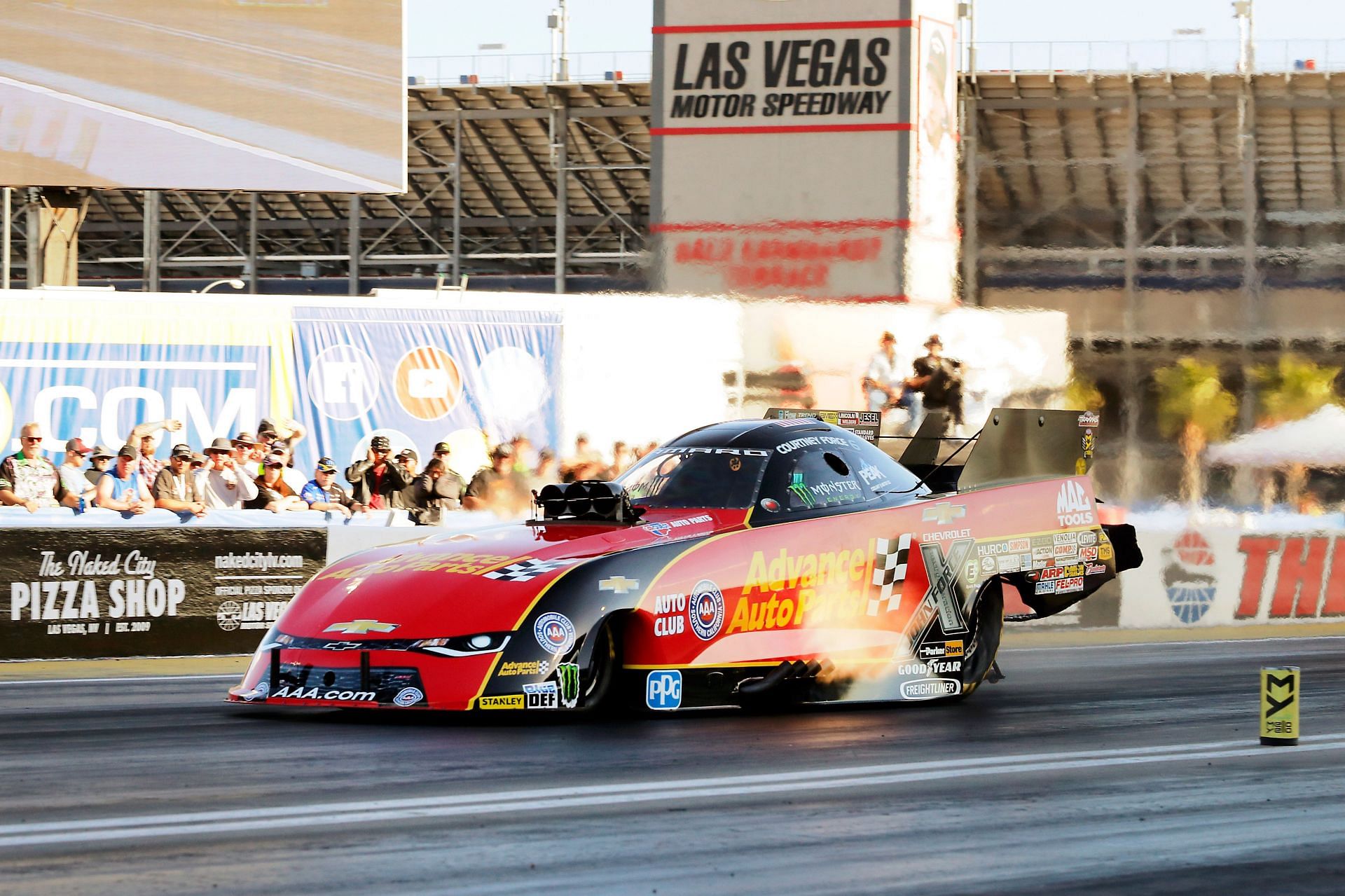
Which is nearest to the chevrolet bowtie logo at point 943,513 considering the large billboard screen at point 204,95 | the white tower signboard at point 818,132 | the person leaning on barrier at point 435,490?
the person leaning on barrier at point 435,490

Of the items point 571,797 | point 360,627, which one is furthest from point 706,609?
point 571,797

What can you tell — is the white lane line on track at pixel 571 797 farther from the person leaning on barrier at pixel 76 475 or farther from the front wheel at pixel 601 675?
the person leaning on barrier at pixel 76 475

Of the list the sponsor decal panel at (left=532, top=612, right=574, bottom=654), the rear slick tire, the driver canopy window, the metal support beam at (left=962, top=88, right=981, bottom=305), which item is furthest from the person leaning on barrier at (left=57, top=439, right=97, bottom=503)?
the metal support beam at (left=962, top=88, right=981, bottom=305)

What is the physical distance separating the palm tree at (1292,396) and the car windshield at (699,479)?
434 inches

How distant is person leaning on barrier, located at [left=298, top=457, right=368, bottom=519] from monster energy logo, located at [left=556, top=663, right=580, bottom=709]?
8915mm

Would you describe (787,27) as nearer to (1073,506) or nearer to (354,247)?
(354,247)

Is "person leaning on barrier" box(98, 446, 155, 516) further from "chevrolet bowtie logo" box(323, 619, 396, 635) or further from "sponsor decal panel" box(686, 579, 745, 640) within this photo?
"sponsor decal panel" box(686, 579, 745, 640)

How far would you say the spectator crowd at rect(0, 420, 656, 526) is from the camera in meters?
17.0

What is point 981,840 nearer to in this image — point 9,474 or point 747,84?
point 9,474

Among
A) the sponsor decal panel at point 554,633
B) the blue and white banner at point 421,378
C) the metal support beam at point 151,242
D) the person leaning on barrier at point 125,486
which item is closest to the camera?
the sponsor decal panel at point 554,633

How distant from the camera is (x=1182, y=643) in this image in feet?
55.6

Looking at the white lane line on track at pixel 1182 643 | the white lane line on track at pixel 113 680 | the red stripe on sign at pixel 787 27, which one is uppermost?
the red stripe on sign at pixel 787 27

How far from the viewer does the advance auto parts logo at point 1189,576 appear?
62.2ft

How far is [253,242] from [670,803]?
1680 inches
